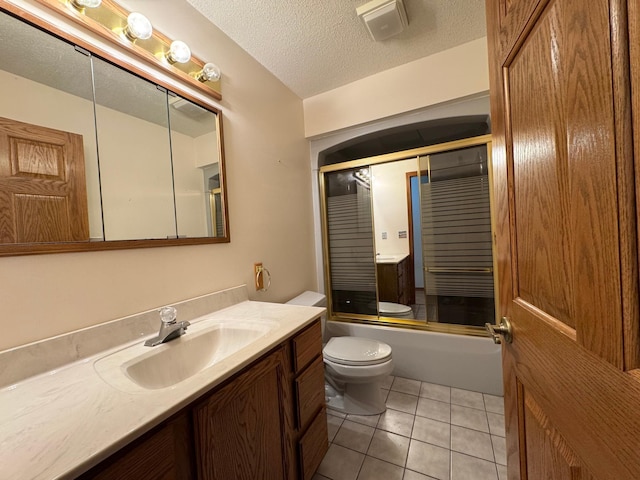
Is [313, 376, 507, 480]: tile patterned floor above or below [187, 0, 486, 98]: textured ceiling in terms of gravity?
below

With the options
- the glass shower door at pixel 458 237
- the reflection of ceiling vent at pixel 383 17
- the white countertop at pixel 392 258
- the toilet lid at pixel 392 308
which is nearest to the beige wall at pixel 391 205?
the white countertop at pixel 392 258

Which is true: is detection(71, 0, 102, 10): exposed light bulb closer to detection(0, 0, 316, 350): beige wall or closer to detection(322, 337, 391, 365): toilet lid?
detection(0, 0, 316, 350): beige wall

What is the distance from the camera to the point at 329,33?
5.06 ft

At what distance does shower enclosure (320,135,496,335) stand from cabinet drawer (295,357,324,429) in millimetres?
1182

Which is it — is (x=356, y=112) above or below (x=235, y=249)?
above

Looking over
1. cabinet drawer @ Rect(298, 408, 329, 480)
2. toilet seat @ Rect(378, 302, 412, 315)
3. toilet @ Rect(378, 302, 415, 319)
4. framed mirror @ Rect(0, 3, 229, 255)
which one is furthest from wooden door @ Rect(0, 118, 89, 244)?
toilet seat @ Rect(378, 302, 412, 315)

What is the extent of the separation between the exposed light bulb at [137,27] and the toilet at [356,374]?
183 centimetres

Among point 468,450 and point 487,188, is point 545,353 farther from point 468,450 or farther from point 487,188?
point 487,188

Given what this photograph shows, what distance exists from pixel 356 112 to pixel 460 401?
89.8 inches

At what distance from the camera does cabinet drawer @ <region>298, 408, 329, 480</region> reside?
1060mm

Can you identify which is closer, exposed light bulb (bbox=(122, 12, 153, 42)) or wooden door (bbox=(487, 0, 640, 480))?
wooden door (bbox=(487, 0, 640, 480))

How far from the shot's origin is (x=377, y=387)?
1678mm

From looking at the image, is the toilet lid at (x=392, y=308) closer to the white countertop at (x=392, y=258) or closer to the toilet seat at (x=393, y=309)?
the toilet seat at (x=393, y=309)

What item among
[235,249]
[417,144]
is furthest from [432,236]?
[235,249]
